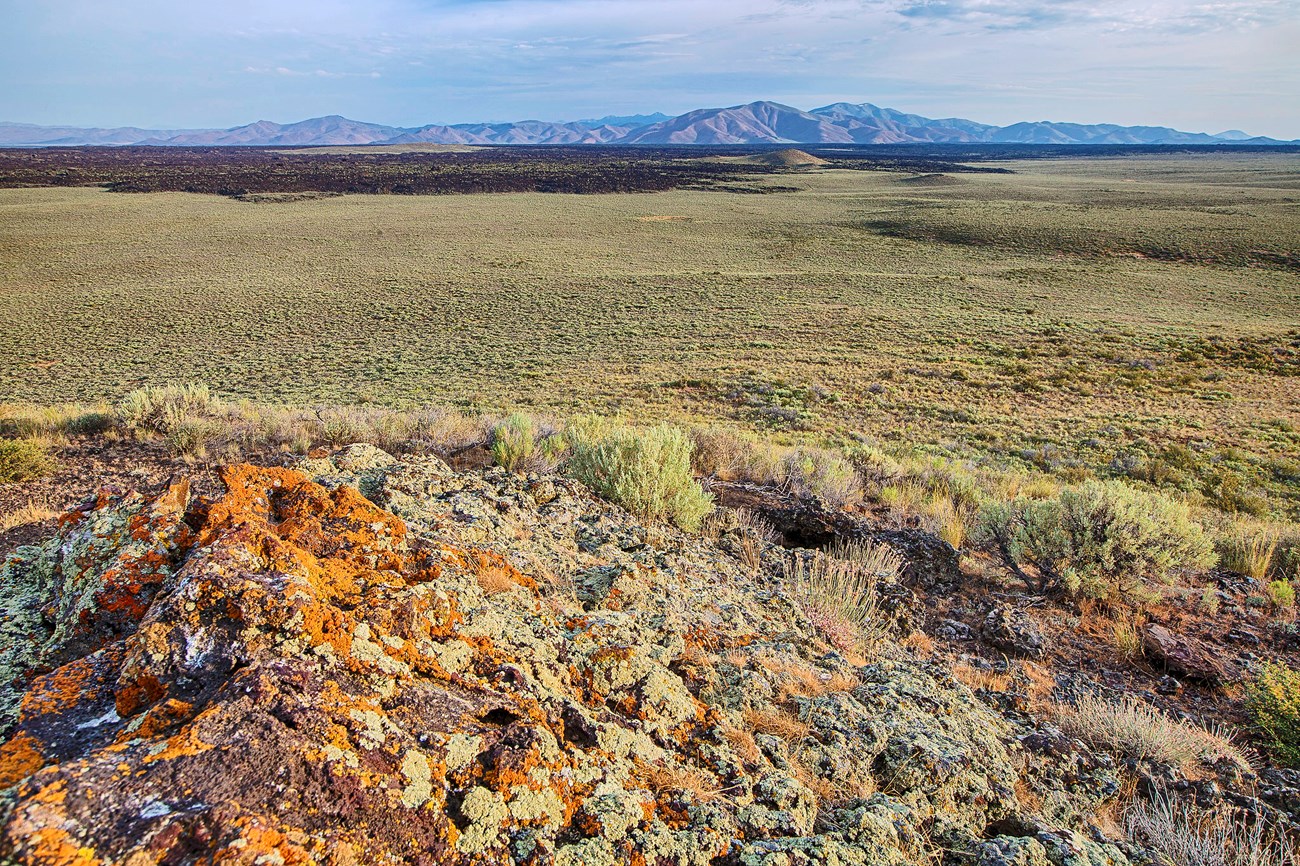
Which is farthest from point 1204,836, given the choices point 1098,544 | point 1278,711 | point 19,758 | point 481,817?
point 19,758

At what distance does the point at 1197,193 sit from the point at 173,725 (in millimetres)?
95056

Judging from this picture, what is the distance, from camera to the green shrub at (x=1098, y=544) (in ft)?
17.0

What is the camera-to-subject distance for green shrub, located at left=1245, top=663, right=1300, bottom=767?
11.2 feet

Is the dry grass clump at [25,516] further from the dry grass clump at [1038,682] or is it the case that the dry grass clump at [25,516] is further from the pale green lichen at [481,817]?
the dry grass clump at [1038,682]

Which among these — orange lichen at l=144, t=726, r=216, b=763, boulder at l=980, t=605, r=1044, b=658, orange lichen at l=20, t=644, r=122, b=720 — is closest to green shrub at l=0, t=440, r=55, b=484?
orange lichen at l=20, t=644, r=122, b=720

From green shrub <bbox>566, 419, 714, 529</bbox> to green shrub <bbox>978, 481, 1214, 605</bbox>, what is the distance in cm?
262

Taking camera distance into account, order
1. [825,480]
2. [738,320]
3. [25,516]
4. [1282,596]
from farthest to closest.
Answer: [738,320]
[825,480]
[1282,596]
[25,516]

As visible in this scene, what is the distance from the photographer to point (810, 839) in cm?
213

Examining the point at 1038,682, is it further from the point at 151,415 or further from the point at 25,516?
the point at 151,415

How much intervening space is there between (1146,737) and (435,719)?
3166mm

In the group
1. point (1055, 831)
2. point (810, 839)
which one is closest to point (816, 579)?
point (1055, 831)

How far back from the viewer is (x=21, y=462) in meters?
5.70

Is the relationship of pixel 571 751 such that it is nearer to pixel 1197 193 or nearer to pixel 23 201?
pixel 23 201

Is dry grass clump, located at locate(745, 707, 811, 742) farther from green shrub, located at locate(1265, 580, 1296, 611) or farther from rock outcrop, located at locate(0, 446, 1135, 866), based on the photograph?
green shrub, located at locate(1265, 580, 1296, 611)
